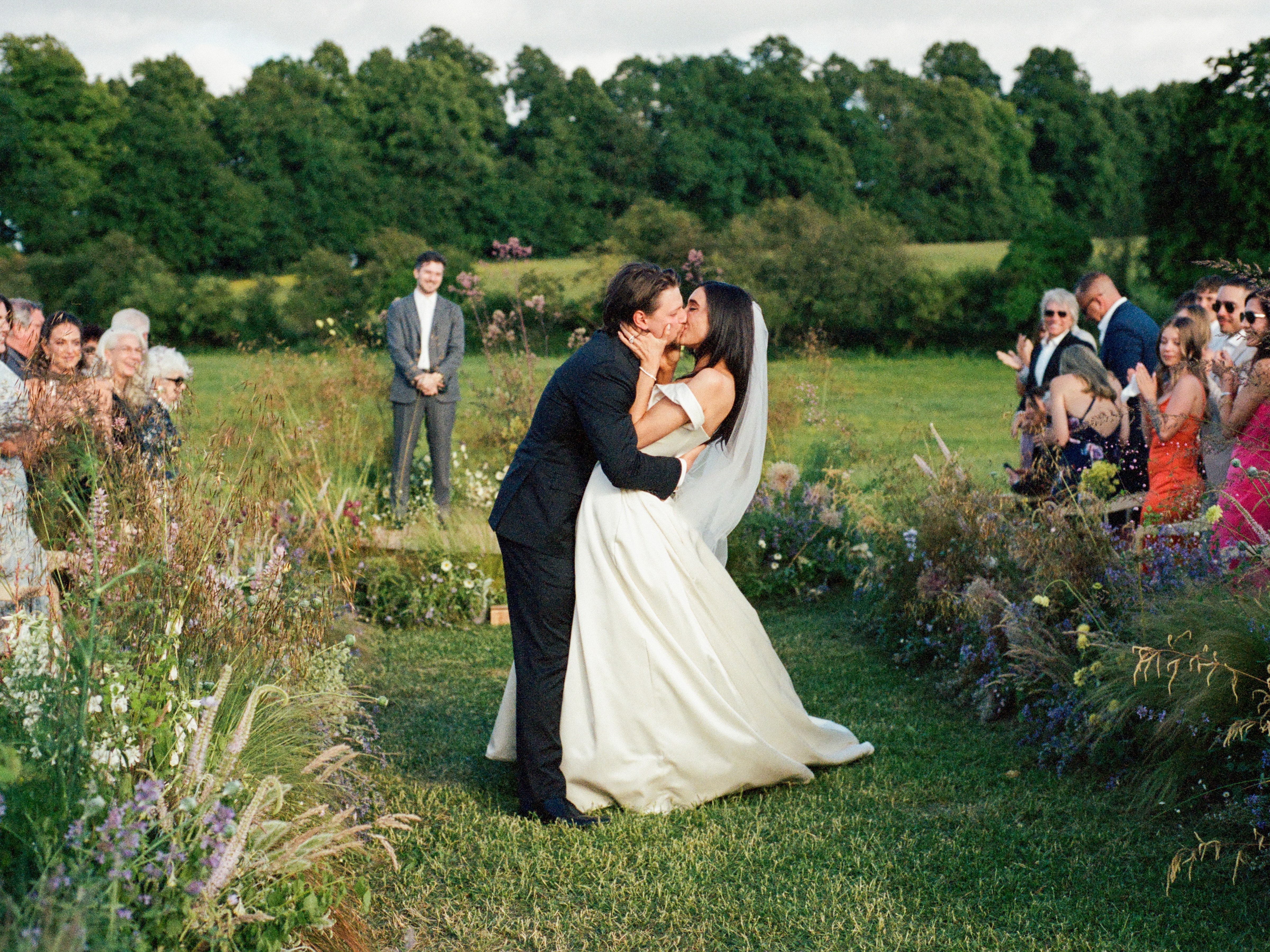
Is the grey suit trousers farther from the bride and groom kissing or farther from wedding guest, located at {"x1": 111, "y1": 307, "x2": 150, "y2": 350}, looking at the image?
the bride and groom kissing

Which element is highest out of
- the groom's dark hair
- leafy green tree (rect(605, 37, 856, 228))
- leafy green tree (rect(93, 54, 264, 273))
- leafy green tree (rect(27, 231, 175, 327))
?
leafy green tree (rect(605, 37, 856, 228))

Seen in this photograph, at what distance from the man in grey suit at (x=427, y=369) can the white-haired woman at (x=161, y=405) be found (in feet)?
9.74

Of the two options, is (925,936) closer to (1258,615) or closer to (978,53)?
(1258,615)

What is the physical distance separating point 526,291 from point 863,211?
13.0 metres

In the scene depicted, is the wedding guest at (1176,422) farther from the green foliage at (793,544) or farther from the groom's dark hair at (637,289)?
the groom's dark hair at (637,289)

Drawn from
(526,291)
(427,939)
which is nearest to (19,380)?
(427,939)

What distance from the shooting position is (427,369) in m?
9.36

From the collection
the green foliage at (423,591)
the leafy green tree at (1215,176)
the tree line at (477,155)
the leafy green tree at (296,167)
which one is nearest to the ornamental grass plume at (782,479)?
the green foliage at (423,591)

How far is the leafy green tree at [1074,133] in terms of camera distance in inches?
1545

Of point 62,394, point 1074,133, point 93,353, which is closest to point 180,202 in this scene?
point 93,353

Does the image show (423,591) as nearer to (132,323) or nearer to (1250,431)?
(132,323)

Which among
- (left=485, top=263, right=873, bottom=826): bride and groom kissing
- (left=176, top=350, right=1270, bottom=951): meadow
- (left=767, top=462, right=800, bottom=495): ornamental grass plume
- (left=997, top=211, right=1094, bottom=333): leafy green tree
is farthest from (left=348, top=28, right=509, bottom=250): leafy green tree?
(left=485, top=263, right=873, bottom=826): bride and groom kissing

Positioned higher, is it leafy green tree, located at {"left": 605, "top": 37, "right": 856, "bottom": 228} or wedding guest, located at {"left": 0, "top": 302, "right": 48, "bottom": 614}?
leafy green tree, located at {"left": 605, "top": 37, "right": 856, "bottom": 228}

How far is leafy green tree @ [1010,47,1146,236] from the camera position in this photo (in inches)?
1545
